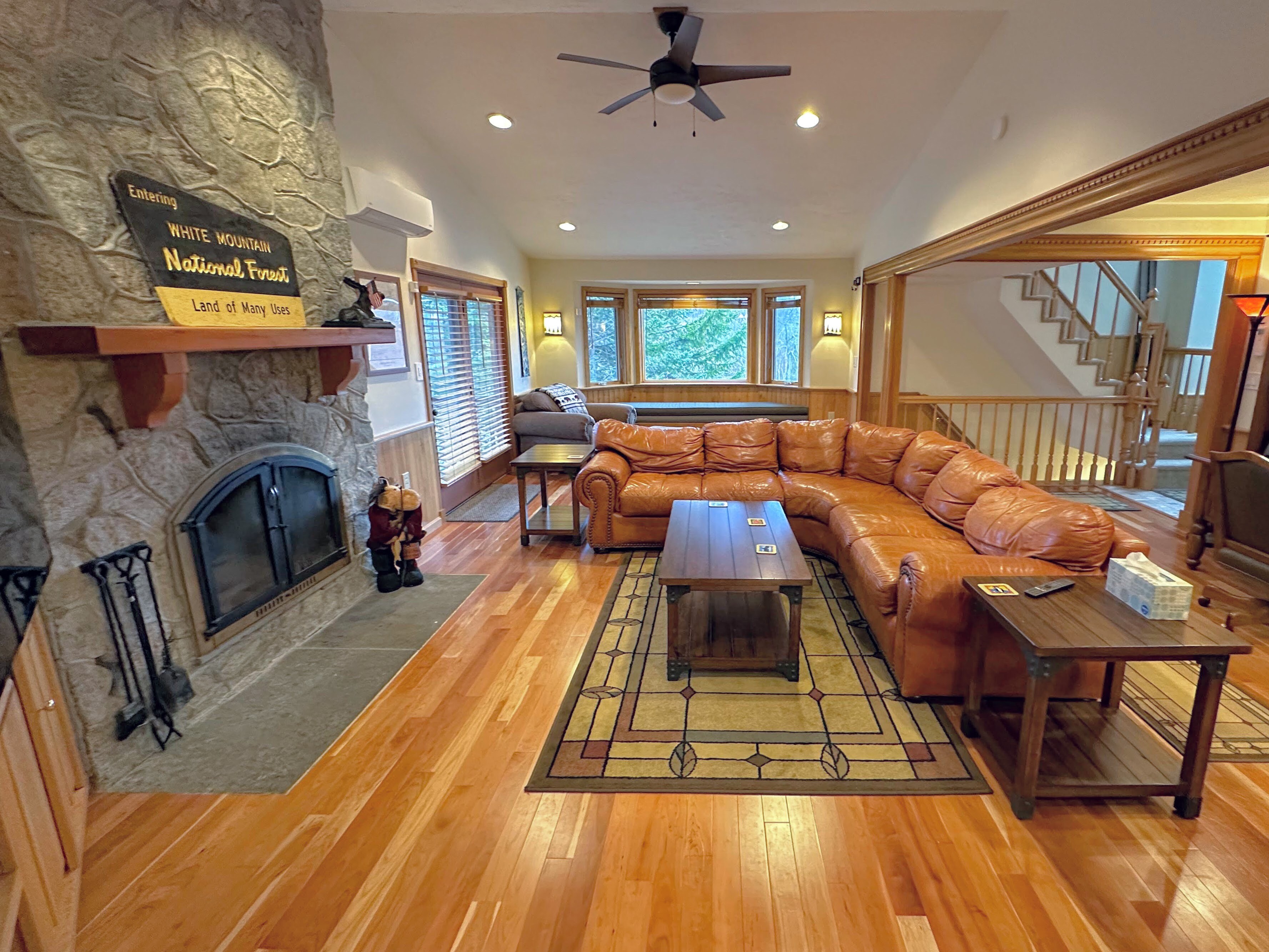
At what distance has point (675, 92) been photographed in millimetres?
3086

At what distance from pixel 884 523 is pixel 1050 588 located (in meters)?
1.20

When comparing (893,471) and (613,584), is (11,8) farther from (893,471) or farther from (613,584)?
(893,471)

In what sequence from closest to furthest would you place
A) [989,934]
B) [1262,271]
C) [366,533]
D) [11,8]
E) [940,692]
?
[989,934] → [11,8] → [940,692] → [366,533] → [1262,271]

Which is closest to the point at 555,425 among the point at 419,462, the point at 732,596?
the point at 419,462

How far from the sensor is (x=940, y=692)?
2.31 m

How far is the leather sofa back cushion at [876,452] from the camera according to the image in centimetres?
400

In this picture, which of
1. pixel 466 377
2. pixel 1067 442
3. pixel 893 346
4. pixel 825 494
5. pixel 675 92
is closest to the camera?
pixel 675 92

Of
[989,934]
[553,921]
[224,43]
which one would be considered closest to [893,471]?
[989,934]

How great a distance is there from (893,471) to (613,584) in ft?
6.96

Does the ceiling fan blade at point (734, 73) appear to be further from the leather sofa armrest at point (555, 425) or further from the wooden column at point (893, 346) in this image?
the leather sofa armrest at point (555, 425)

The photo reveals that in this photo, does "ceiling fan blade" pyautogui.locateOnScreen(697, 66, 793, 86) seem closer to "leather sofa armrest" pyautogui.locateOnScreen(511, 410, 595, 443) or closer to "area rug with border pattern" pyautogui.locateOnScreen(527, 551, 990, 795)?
"area rug with border pattern" pyautogui.locateOnScreen(527, 551, 990, 795)

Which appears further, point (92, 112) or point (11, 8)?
point (92, 112)

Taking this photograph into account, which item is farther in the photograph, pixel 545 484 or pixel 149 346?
pixel 545 484

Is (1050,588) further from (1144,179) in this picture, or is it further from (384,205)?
(384,205)
